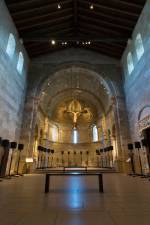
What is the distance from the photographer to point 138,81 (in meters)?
11.4

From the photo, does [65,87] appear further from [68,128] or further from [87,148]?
[87,148]

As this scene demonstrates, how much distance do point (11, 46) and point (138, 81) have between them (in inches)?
394

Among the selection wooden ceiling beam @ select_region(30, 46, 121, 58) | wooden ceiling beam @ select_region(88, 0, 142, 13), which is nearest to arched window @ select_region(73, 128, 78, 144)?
wooden ceiling beam @ select_region(30, 46, 121, 58)

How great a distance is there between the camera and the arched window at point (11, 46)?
1088 cm

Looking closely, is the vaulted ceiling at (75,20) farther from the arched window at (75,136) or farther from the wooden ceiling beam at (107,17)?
the arched window at (75,136)

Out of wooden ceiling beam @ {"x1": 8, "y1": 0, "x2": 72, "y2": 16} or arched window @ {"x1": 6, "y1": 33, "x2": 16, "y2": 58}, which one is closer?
wooden ceiling beam @ {"x1": 8, "y1": 0, "x2": 72, "y2": 16}

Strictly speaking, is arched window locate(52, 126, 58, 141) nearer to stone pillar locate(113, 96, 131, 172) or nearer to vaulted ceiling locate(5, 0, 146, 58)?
stone pillar locate(113, 96, 131, 172)

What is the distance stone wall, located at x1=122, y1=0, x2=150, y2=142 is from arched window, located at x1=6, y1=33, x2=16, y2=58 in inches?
378

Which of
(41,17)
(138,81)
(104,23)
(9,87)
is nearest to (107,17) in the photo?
(104,23)

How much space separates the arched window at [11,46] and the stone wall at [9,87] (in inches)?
11.5

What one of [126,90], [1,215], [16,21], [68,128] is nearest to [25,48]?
[16,21]

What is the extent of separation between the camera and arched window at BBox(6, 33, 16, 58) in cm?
1088

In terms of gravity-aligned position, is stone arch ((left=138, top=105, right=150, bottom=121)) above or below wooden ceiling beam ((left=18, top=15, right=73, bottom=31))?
below

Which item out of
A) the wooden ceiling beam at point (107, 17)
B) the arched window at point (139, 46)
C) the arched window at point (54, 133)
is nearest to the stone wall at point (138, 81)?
the arched window at point (139, 46)
